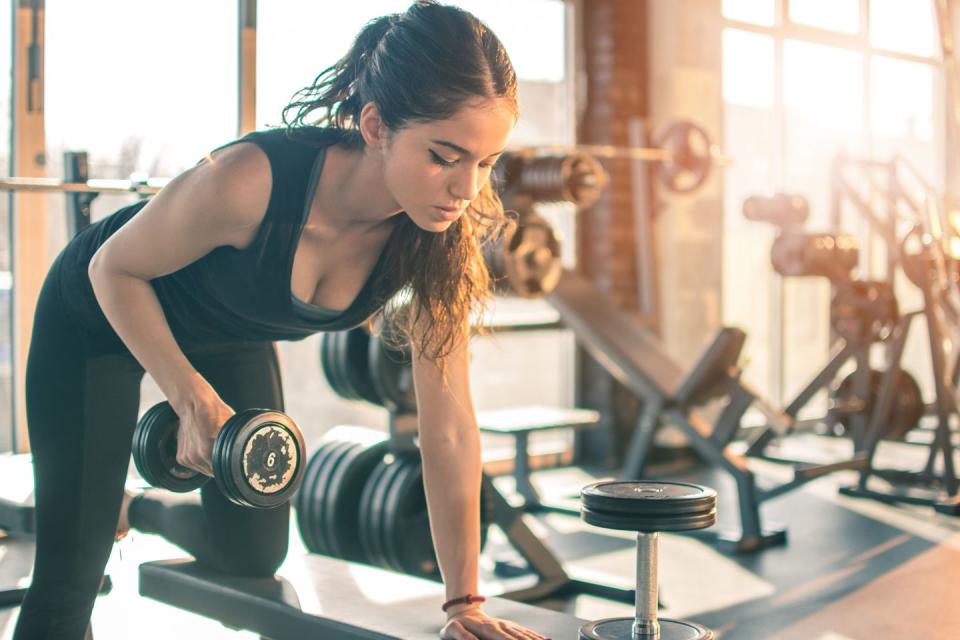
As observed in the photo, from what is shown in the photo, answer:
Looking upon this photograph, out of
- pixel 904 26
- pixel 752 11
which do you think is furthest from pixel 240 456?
pixel 904 26

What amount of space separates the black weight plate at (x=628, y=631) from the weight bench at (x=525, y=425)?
2.02 m

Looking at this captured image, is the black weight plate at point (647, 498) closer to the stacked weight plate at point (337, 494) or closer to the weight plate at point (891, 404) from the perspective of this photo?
the stacked weight plate at point (337, 494)

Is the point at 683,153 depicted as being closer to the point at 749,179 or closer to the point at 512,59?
the point at 512,59

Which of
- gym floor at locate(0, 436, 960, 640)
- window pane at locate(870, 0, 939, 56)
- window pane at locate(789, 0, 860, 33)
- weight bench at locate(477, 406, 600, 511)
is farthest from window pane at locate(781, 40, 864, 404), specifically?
weight bench at locate(477, 406, 600, 511)

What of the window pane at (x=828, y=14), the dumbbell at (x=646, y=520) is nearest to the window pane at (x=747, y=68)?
the window pane at (x=828, y=14)

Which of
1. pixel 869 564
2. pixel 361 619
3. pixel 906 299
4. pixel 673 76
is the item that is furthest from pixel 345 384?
pixel 906 299

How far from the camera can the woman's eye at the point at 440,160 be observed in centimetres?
140

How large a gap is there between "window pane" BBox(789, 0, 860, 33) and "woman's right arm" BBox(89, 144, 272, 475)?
486 centimetres

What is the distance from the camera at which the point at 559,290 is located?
405 cm

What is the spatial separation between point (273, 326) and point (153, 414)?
203mm

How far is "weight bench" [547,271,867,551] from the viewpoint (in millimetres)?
3576

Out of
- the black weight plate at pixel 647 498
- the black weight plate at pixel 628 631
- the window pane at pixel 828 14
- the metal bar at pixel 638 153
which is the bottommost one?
the black weight plate at pixel 628 631

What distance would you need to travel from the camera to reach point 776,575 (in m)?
3.21

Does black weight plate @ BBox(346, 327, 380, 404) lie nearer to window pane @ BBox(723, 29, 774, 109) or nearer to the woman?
the woman
